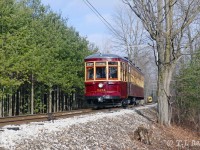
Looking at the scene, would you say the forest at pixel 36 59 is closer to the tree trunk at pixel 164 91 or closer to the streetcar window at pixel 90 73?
the streetcar window at pixel 90 73

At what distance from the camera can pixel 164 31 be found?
16.6 m

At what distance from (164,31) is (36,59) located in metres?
7.67

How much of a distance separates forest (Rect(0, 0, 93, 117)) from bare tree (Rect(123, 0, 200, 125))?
6.47 m

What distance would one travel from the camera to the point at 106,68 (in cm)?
2017

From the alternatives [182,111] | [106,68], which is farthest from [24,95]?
[182,111]

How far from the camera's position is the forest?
18.5 metres

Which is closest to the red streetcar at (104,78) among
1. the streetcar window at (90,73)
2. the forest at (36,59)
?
the streetcar window at (90,73)

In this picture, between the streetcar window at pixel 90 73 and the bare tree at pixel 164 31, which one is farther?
the streetcar window at pixel 90 73

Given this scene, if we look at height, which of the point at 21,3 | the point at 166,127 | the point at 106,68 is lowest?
the point at 166,127

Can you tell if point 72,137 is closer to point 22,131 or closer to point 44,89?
point 22,131

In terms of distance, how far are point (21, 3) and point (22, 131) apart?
52.1 feet

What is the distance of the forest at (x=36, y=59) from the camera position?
728 inches

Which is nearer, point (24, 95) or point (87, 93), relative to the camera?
point (87, 93)

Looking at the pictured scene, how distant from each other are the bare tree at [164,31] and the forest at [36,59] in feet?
21.2
